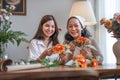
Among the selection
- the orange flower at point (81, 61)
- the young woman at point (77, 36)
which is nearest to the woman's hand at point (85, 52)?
the young woman at point (77, 36)

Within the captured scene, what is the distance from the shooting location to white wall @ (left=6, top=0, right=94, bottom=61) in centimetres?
354

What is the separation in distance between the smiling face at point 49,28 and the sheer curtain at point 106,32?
0.91 metres

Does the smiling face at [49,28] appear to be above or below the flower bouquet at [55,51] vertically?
above

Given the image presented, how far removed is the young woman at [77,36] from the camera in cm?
172

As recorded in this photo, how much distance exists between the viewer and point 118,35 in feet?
6.05

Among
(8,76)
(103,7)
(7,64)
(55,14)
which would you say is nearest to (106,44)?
(103,7)

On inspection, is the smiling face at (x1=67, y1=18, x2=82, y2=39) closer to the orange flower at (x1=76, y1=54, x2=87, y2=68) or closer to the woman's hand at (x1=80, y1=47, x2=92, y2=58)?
the woman's hand at (x1=80, y1=47, x2=92, y2=58)

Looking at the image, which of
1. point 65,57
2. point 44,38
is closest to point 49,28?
point 44,38

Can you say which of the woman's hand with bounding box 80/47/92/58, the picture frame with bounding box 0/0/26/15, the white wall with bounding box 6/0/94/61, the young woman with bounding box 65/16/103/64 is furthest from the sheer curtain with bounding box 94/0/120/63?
the woman's hand with bounding box 80/47/92/58

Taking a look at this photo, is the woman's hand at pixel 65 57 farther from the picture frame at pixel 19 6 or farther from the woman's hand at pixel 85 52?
the picture frame at pixel 19 6

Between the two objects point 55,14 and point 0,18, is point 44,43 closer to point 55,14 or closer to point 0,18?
point 0,18

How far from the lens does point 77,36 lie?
210cm

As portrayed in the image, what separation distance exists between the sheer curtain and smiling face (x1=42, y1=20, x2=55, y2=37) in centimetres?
91

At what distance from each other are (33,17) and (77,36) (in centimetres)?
163
